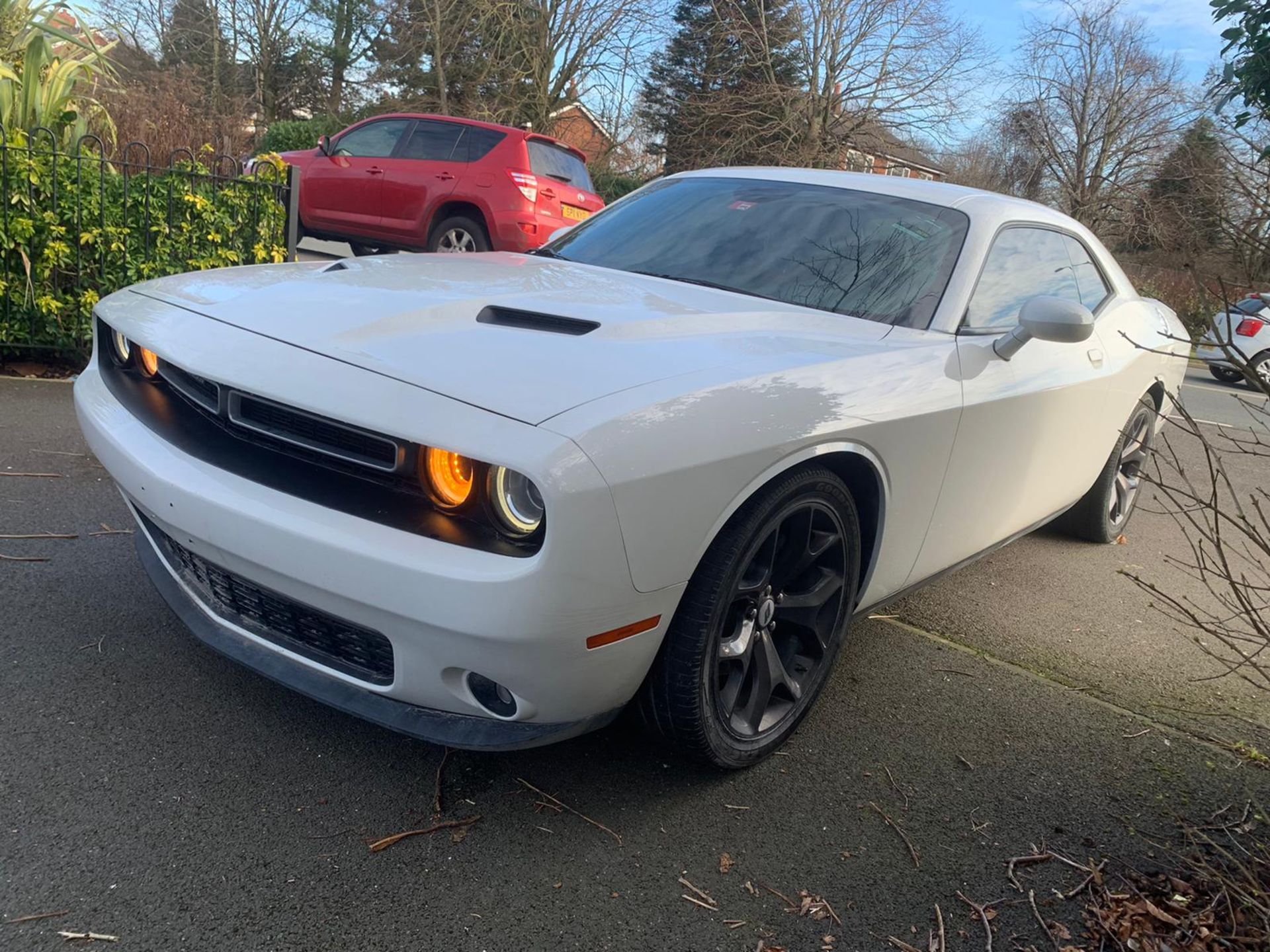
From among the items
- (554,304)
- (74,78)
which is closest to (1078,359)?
(554,304)

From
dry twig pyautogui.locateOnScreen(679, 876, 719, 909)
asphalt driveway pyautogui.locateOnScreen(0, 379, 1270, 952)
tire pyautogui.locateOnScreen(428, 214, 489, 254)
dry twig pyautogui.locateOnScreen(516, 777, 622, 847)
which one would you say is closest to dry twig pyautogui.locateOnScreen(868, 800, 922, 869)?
asphalt driveway pyautogui.locateOnScreen(0, 379, 1270, 952)

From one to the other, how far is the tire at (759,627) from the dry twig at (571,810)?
9.1 inches

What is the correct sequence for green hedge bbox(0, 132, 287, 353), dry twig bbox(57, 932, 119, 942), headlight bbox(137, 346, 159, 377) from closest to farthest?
dry twig bbox(57, 932, 119, 942) < headlight bbox(137, 346, 159, 377) < green hedge bbox(0, 132, 287, 353)

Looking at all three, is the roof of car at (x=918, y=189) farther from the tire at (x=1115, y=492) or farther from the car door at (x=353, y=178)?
the car door at (x=353, y=178)

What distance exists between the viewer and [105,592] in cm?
305

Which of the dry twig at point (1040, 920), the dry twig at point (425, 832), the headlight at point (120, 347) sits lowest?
the dry twig at point (425, 832)

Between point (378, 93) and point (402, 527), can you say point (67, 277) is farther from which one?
point (378, 93)

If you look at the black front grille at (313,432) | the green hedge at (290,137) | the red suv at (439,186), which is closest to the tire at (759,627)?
the black front grille at (313,432)

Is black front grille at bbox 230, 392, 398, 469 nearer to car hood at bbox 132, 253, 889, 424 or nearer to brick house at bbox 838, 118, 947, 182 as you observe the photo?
car hood at bbox 132, 253, 889, 424

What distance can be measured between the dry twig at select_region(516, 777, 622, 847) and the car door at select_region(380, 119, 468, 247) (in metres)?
8.51

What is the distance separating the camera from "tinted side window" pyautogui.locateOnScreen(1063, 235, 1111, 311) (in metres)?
4.06

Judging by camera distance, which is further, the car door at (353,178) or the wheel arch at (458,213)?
the car door at (353,178)

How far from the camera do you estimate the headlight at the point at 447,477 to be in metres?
1.90

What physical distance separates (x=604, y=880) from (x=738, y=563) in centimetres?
70
